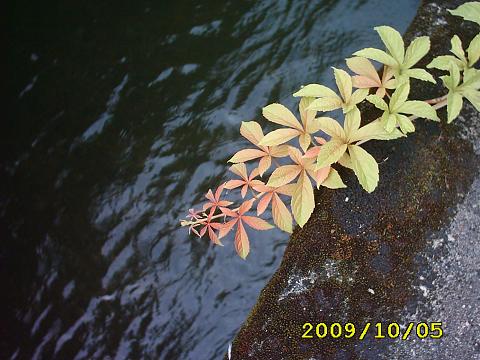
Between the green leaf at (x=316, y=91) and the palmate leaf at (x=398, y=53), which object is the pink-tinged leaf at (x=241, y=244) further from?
the palmate leaf at (x=398, y=53)

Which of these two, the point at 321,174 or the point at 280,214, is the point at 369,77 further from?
the point at 280,214

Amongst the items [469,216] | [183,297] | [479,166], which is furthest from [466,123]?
[183,297]

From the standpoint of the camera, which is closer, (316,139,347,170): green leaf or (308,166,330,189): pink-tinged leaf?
(316,139,347,170): green leaf

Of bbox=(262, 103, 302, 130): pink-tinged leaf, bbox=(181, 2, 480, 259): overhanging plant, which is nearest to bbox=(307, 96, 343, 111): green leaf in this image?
bbox=(181, 2, 480, 259): overhanging plant

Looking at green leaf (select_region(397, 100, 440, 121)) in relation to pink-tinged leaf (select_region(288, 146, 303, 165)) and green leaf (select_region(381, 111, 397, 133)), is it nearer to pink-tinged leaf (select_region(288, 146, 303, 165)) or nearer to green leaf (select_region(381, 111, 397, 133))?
green leaf (select_region(381, 111, 397, 133))
